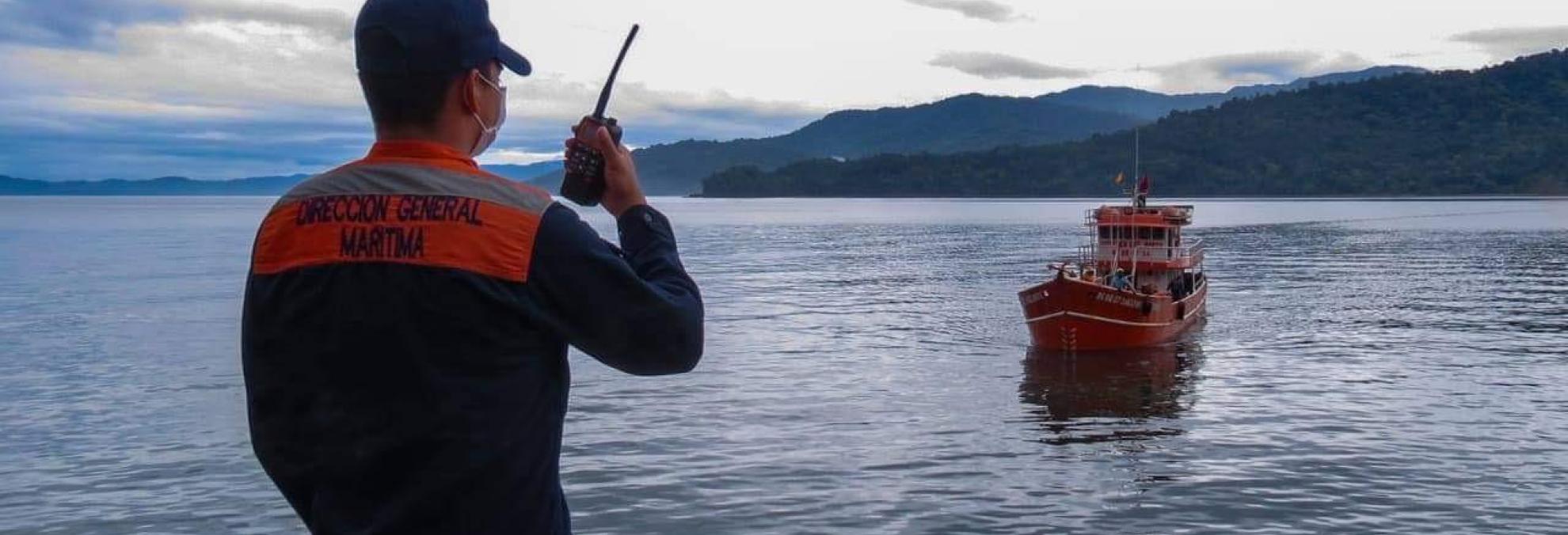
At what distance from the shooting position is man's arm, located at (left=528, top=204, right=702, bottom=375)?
2.90m

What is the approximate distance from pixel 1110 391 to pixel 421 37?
2873 centimetres

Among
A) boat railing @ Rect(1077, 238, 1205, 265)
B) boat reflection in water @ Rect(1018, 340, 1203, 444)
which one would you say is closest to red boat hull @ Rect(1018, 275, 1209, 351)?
boat reflection in water @ Rect(1018, 340, 1203, 444)

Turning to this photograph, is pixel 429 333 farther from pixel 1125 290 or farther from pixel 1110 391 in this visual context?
pixel 1125 290

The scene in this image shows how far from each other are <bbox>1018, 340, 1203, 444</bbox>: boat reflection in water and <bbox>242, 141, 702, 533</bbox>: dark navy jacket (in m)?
21.6

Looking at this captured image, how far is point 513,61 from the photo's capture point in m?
3.17

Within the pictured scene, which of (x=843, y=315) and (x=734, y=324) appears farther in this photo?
(x=843, y=315)

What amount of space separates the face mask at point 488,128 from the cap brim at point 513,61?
0.06 m

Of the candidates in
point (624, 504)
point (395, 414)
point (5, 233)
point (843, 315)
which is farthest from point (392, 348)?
point (5, 233)

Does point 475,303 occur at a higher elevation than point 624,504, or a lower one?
higher

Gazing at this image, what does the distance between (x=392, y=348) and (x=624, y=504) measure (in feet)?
53.1

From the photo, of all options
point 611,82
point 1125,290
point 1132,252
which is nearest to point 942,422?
point 1125,290

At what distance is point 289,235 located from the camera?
294 cm

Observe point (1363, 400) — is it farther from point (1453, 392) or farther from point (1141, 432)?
point (1141, 432)

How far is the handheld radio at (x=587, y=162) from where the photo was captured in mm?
3318
